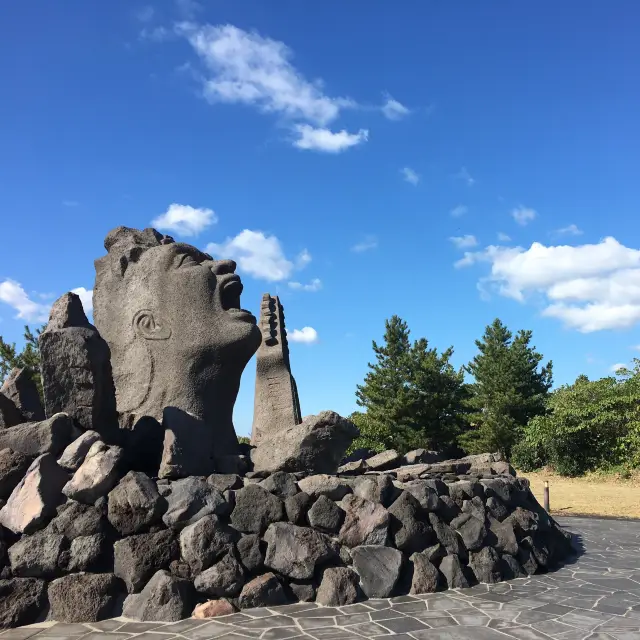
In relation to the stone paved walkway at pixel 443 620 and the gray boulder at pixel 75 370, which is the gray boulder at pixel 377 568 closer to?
the stone paved walkway at pixel 443 620

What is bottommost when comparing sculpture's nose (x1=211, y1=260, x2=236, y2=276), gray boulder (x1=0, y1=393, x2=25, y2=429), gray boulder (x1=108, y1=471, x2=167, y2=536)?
gray boulder (x1=108, y1=471, x2=167, y2=536)

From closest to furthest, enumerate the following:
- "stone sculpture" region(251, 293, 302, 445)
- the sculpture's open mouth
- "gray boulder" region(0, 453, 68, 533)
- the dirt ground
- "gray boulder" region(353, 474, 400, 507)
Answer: "gray boulder" region(0, 453, 68, 533), "gray boulder" region(353, 474, 400, 507), the sculpture's open mouth, "stone sculpture" region(251, 293, 302, 445), the dirt ground

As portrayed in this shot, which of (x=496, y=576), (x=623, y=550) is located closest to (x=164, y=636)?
(x=496, y=576)

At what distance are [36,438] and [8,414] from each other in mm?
566

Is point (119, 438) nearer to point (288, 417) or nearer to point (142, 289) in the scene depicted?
point (142, 289)

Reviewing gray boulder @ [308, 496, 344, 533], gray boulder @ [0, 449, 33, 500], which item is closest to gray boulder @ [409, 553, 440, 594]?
gray boulder @ [308, 496, 344, 533]

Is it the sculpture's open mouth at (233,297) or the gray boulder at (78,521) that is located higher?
the sculpture's open mouth at (233,297)

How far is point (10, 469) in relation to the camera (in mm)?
4652

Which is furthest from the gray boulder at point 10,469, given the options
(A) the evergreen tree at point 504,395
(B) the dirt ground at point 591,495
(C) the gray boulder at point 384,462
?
(A) the evergreen tree at point 504,395

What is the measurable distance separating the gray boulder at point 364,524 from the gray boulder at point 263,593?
626 mm

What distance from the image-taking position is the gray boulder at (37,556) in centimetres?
421

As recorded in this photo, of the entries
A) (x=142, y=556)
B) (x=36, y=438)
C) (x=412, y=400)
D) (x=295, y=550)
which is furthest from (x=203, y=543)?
(x=412, y=400)

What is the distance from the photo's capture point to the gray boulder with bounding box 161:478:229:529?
438cm

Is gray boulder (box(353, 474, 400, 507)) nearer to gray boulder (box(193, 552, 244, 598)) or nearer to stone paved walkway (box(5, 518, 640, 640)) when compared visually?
stone paved walkway (box(5, 518, 640, 640))
